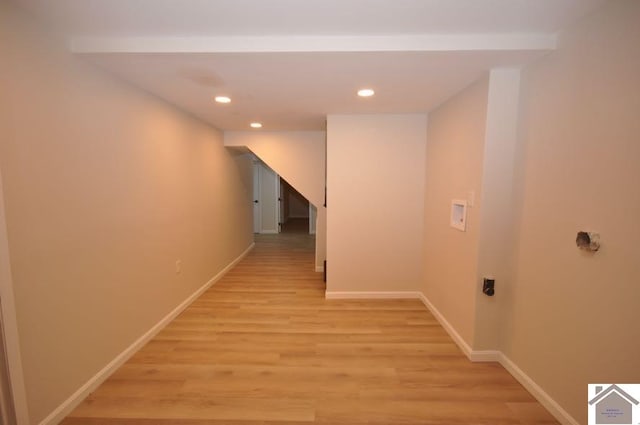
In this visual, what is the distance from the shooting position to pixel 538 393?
1.73 meters

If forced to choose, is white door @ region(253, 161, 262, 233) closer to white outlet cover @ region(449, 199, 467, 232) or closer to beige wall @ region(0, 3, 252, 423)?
beige wall @ region(0, 3, 252, 423)

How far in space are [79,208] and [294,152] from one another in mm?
2833

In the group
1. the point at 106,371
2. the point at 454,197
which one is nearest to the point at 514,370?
the point at 454,197

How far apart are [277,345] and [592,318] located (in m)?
2.08

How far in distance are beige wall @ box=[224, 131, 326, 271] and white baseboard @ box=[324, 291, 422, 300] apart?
4.34 ft

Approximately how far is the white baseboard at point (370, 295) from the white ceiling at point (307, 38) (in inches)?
90.1

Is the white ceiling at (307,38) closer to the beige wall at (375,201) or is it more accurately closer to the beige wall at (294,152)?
the beige wall at (375,201)

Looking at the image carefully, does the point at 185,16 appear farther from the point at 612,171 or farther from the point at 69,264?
the point at 612,171

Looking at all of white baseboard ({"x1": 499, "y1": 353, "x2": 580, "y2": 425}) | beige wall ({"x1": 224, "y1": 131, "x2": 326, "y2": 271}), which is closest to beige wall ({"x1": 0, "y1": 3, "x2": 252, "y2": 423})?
beige wall ({"x1": 224, "y1": 131, "x2": 326, "y2": 271})

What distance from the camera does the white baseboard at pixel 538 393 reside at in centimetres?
155

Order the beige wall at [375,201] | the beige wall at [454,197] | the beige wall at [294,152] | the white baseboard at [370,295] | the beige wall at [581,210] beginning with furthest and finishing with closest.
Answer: the beige wall at [294,152]
the white baseboard at [370,295]
the beige wall at [375,201]
the beige wall at [454,197]
the beige wall at [581,210]

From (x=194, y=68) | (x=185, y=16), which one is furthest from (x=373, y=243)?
(x=185, y=16)

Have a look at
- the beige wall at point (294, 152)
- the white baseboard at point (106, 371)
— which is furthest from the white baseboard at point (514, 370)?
the white baseboard at point (106, 371)

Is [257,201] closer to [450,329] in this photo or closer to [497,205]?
[450,329]
